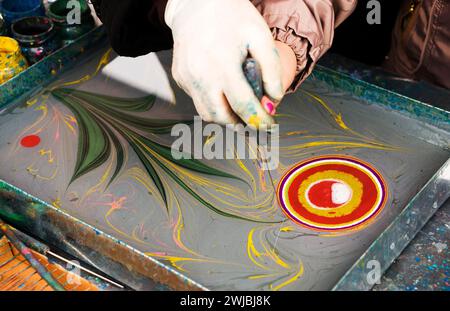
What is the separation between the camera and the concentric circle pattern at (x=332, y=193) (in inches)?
46.2

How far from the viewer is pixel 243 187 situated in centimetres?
124

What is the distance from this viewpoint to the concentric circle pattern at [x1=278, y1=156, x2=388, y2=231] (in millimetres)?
1173

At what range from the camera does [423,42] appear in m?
1.38

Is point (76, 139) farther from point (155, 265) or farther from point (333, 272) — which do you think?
point (333, 272)

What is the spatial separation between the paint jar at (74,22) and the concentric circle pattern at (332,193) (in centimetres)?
76

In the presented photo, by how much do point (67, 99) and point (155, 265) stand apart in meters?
0.61

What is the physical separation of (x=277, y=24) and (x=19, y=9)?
0.90 m

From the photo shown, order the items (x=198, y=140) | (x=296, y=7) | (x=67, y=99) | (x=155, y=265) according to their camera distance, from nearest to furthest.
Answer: (x=155, y=265) < (x=296, y=7) < (x=198, y=140) < (x=67, y=99)

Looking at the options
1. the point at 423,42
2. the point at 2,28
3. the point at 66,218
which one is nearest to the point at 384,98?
the point at 423,42

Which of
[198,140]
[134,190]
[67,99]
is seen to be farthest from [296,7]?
[67,99]

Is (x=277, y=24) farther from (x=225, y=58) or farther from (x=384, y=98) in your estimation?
(x=384, y=98)

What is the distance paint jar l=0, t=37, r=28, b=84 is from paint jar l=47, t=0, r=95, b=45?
148 millimetres

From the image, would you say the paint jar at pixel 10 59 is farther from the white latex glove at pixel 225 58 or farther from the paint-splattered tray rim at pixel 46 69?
the white latex glove at pixel 225 58

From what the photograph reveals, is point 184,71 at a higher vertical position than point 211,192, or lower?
higher
